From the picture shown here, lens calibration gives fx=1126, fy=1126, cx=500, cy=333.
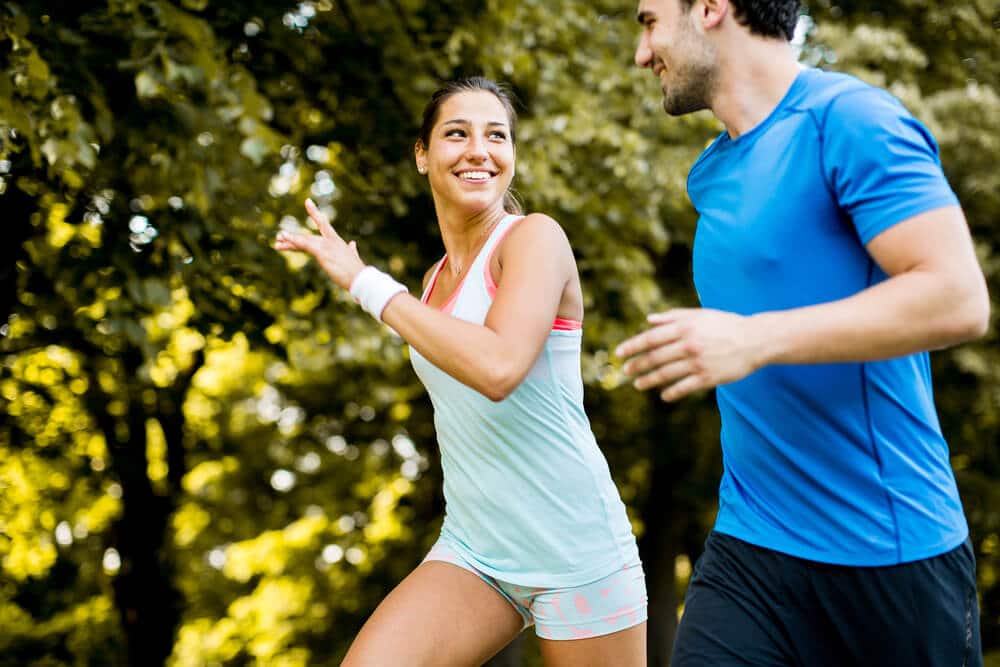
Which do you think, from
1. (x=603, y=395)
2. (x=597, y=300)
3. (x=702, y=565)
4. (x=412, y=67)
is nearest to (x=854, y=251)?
(x=702, y=565)

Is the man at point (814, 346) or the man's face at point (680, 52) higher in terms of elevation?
the man's face at point (680, 52)

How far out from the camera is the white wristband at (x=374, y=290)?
7.61 ft

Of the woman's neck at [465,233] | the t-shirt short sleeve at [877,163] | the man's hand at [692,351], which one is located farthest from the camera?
the woman's neck at [465,233]

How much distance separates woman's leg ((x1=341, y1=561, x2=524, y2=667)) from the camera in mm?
2635

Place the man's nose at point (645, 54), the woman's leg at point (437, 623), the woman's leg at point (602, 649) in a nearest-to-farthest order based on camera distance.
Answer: the man's nose at point (645, 54) → the woman's leg at point (437, 623) → the woman's leg at point (602, 649)

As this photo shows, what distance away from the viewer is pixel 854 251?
195cm

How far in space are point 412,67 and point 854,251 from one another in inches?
182

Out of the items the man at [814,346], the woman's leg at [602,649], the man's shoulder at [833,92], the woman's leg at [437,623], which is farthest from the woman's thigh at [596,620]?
the man's shoulder at [833,92]

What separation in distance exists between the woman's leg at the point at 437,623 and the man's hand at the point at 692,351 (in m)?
1.26

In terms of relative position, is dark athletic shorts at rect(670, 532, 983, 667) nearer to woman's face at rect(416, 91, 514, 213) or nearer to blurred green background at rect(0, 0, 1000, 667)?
Answer: woman's face at rect(416, 91, 514, 213)

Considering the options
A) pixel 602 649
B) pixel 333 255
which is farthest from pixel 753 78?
pixel 602 649

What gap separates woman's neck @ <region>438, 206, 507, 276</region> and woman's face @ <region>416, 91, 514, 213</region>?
0.03 metres

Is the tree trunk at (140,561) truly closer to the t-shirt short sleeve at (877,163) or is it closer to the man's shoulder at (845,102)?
the man's shoulder at (845,102)

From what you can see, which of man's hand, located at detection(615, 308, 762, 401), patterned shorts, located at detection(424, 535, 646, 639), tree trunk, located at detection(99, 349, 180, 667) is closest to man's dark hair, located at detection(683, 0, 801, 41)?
man's hand, located at detection(615, 308, 762, 401)
